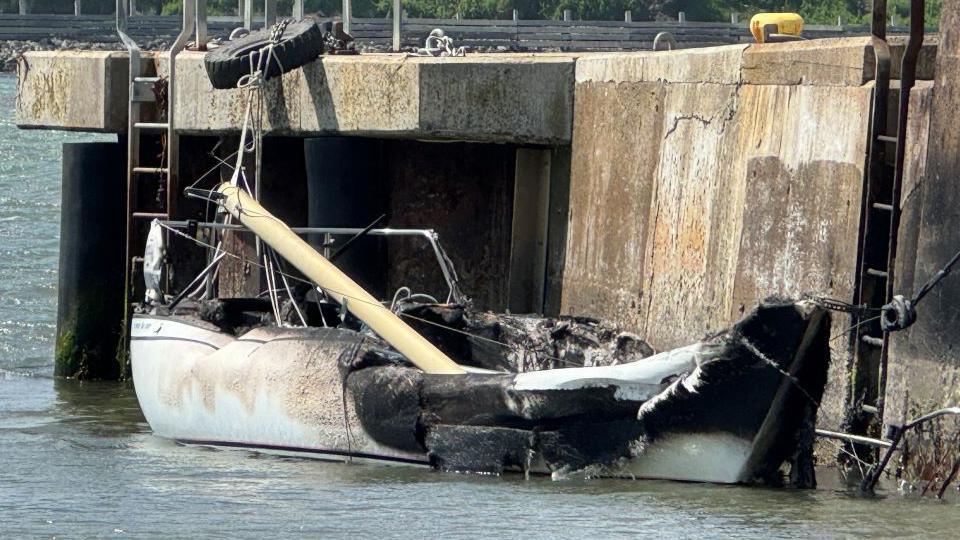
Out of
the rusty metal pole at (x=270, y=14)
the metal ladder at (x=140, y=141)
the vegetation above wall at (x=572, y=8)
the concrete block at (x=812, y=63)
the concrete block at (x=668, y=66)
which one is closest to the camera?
the concrete block at (x=812, y=63)

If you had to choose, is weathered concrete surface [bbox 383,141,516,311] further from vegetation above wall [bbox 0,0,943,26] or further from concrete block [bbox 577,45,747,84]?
vegetation above wall [bbox 0,0,943,26]

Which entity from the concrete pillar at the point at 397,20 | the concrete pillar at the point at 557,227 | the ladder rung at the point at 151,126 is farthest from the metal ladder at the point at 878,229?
the concrete pillar at the point at 397,20

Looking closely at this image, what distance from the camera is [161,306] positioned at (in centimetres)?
1198

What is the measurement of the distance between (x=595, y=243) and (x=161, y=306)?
2.69m

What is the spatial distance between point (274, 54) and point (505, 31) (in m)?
40.6

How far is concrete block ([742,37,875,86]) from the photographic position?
376 inches

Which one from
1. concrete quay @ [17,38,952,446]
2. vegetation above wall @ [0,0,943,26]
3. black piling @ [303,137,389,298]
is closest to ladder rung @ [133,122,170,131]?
concrete quay @ [17,38,952,446]

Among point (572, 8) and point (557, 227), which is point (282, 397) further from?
point (572, 8)

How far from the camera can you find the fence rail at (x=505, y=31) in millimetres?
48875

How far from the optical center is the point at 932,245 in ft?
29.3

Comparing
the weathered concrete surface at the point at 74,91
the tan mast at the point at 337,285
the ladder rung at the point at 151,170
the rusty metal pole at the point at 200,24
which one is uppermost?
the rusty metal pole at the point at 200,24

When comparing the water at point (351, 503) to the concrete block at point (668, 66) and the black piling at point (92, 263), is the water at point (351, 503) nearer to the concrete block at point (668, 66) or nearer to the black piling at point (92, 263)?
the concrete block at point (668, 66)

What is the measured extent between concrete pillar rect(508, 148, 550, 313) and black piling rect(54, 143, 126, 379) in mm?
3377

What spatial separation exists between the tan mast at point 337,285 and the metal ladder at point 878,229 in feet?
6.66
